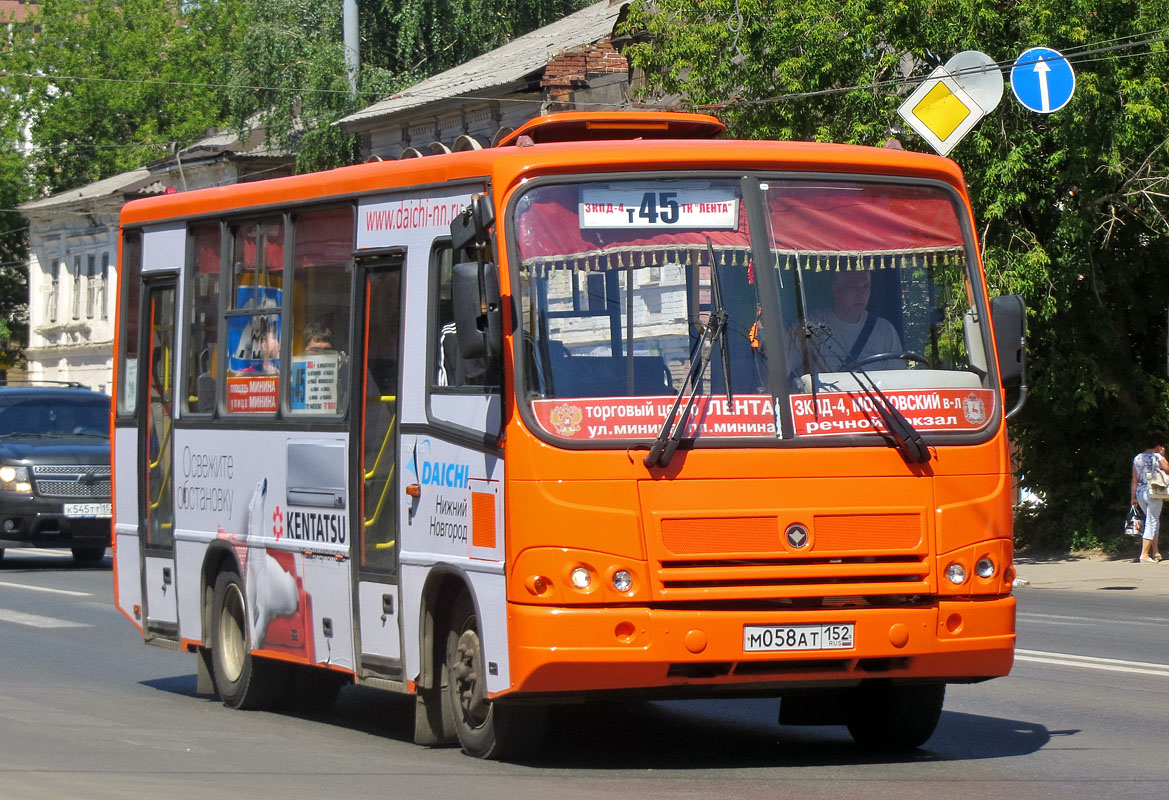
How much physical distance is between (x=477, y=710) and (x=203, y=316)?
386 centimetres

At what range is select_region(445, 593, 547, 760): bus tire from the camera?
9.02 m

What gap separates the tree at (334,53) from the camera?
166 feet

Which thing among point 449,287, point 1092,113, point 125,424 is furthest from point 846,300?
point 1092,113

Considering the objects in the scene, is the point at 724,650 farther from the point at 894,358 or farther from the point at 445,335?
the point at 445,335

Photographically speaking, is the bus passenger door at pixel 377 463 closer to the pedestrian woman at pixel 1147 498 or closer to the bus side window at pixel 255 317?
A: the bus side window at pixel 255 317

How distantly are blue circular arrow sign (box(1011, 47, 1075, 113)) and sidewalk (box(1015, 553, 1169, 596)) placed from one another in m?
5.22

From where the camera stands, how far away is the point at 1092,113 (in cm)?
2394

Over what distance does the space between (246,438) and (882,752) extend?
3924 millimetres

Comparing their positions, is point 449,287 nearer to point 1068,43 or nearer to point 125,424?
point 125,424

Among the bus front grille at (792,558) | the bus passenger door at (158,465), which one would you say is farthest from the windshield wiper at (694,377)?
the bus passenger door at (158,465)

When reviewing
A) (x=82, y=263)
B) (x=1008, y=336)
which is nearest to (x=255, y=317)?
(x=1008, y=336)

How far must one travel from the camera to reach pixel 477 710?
913cm

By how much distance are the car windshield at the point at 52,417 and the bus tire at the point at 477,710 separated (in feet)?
52.3

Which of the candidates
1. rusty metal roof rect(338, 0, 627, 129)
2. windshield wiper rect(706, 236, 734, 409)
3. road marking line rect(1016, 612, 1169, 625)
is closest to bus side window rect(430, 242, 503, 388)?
windshield wiper rect(706, 236, 734, 409)
